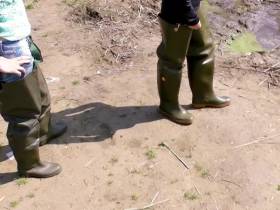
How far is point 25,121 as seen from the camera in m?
3.06

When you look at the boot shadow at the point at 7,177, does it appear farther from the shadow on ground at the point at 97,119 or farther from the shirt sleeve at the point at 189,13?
the shirt sleeve at the point at 189,13

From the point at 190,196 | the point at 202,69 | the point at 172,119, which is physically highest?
the point at 202,69

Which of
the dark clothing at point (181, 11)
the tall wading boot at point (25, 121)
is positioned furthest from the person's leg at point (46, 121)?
the dark clothing at point (181, 11)

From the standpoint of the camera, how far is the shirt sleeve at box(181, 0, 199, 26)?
3213 millimetres

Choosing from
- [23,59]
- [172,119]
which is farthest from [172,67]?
[23,59]

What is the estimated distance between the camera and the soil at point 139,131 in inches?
126

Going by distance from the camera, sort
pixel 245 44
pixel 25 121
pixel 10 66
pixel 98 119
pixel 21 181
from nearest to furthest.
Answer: pixel 10 66
pixel 25 121
pixel 21 181
pixel 98 119
pixel 245 44

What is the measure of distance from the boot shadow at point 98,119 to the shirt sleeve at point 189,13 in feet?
2.83

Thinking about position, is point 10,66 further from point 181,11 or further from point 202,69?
point 202,69

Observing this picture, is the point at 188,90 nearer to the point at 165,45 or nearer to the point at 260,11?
the point at 165,45

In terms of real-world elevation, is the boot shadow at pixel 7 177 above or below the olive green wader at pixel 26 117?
below

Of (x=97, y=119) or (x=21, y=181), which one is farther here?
(x=97, y=119)

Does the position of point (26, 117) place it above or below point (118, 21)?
above

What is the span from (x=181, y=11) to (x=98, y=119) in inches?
42.5
